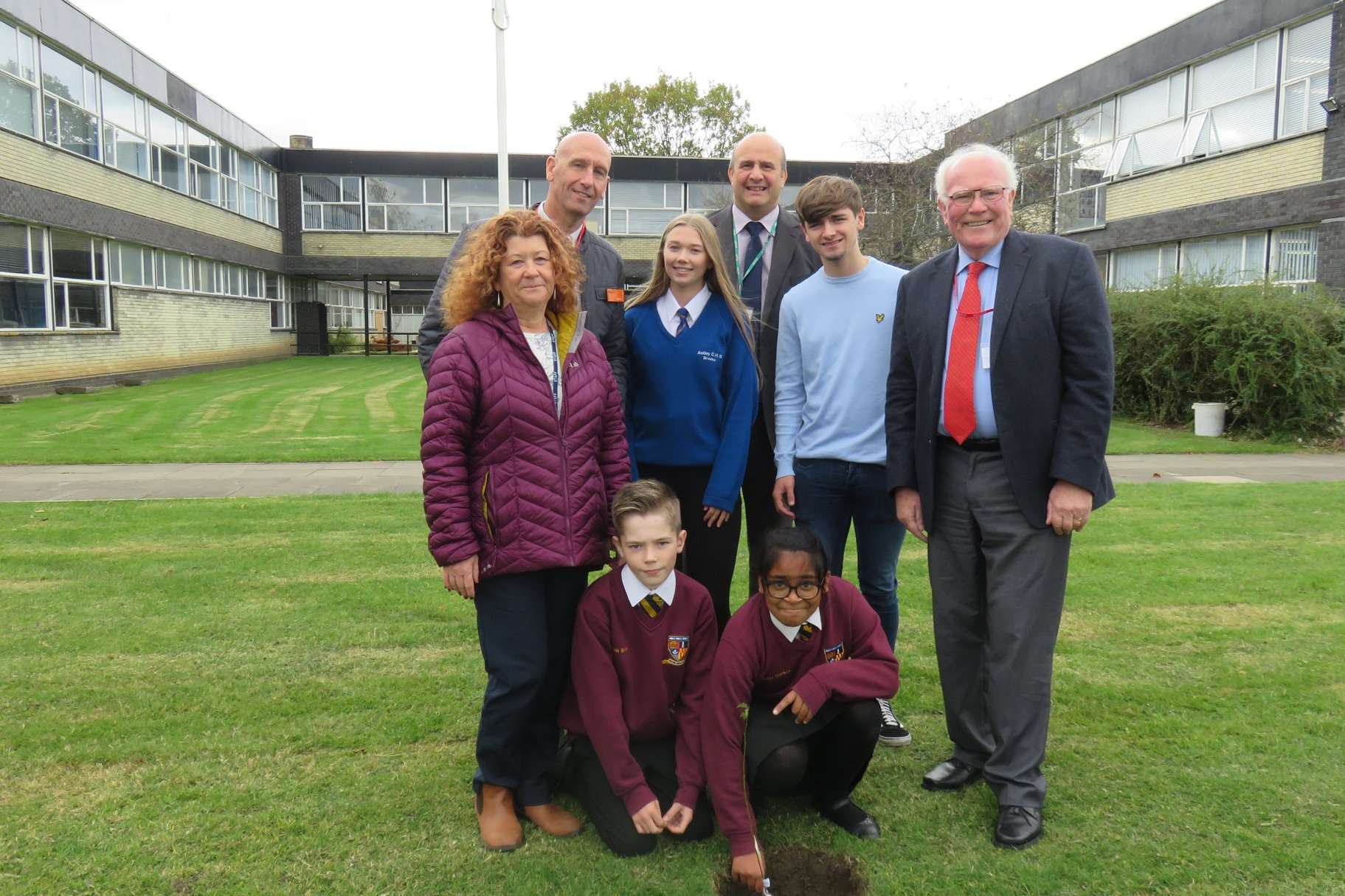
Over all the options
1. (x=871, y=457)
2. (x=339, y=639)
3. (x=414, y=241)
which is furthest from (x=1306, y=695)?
(x=414, y=241)

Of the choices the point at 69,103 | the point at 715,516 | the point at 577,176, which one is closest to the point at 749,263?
the point at 577,176

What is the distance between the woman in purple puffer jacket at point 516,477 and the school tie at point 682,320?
1.62 feet

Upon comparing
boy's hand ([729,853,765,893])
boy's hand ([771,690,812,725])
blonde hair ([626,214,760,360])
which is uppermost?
blonde hair ([626,214,760,360])

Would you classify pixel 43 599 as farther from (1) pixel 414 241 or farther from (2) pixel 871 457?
(1) pixel 414 241

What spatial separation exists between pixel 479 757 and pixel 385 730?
87cm

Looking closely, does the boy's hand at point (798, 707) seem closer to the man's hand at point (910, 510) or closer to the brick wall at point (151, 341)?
the man's hand at point (910, 510)

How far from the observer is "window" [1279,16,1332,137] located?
658 inches

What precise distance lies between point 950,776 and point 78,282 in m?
20.6

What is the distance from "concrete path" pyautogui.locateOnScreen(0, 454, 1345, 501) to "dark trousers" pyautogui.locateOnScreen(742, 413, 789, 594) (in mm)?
5377

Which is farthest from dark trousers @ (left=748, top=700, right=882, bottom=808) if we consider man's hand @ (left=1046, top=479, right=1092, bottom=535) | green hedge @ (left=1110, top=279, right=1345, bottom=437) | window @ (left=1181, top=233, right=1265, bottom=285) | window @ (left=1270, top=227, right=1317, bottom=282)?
window @ (left=1270, top=227, right=1317, bottom=282)

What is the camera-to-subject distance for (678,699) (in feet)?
10.4

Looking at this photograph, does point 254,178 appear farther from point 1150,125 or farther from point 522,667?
point 522,667

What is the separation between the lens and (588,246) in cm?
377

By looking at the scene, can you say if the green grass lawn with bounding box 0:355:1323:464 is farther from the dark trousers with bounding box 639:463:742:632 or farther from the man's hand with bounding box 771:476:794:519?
the man's hand with bounding box 771:476:794:519
